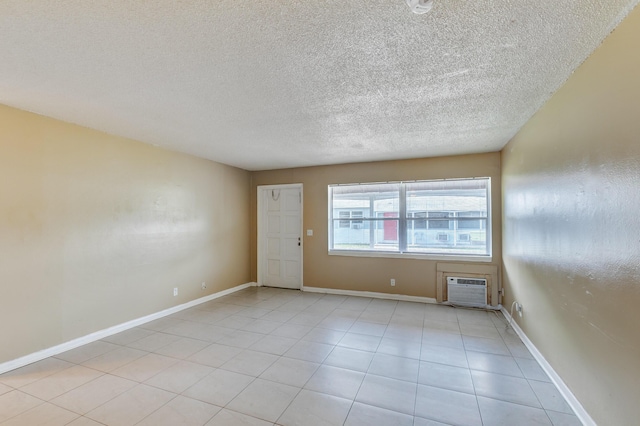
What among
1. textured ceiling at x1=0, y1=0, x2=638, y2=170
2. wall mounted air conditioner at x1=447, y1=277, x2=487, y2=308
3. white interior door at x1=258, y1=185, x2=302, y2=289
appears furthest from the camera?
white interior door at x1=258, y1=185, x2=302, y2=289

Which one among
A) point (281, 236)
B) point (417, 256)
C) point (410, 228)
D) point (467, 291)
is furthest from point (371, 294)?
point (281, 236)

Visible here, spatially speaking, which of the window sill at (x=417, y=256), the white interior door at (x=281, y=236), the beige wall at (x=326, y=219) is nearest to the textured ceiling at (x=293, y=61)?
the beige wall at (x=326, y=219)

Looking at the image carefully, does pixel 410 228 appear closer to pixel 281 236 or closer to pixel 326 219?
pixel 326 219

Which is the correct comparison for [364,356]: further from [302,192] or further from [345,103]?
[302,192]

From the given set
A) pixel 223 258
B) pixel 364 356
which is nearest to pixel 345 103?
pixel 364 356

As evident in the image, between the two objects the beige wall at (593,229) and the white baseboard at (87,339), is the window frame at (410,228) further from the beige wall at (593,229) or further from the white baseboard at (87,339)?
the white baseboard at (87,339)

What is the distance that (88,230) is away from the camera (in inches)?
129

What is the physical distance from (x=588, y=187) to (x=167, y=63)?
2.90 m

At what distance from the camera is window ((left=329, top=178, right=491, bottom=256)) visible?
464 cm

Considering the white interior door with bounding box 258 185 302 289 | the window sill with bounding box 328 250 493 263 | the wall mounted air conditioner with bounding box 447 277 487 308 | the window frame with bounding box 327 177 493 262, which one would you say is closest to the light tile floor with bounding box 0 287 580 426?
the wall mounted air conditioner with bounding box 447 277 487 308

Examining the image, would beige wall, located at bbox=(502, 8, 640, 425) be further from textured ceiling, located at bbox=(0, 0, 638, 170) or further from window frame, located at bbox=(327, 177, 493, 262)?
window frame, located at bbox=(327, 177, 493, 262)

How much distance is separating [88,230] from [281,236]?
3276 millimetres

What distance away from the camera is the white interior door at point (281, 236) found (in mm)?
5832

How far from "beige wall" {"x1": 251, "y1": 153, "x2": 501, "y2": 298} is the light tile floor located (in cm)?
103
